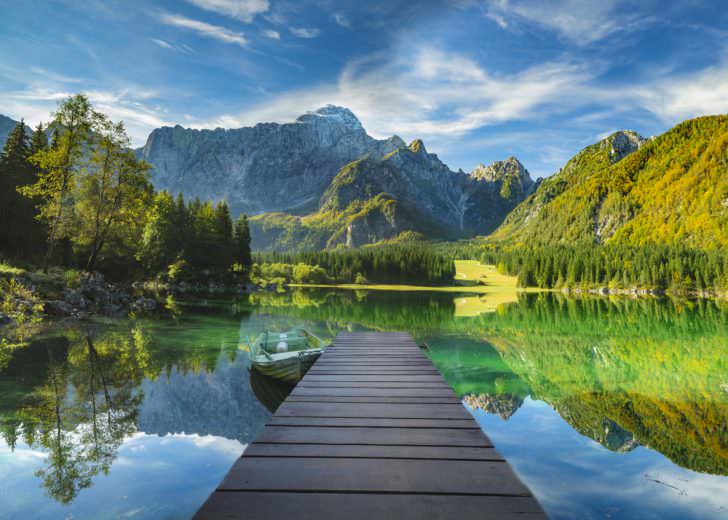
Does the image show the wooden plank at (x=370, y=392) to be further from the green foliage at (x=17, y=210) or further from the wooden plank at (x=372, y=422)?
the green foliage at (x=17, y=210)

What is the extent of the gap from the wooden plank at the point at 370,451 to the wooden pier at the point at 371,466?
1 centimetres

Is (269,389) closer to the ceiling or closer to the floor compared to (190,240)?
closer to the floor

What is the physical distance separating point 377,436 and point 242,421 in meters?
7.08

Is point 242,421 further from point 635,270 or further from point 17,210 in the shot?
point 635,270

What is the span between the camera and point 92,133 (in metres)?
38.8

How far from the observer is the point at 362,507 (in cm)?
427

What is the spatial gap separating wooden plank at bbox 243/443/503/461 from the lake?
107 inches

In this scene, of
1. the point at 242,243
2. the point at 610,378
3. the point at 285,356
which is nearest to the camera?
the point at 285,356

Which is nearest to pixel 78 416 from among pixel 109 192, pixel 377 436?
pixel 377 436

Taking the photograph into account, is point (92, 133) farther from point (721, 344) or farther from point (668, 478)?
point (721, 344)

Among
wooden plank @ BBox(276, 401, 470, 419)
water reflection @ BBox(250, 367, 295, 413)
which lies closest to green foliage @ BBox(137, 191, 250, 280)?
water reflection @ BBox(250, 367, 295, 413)

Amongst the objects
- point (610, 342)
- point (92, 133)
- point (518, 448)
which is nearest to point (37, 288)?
point (92, 133)

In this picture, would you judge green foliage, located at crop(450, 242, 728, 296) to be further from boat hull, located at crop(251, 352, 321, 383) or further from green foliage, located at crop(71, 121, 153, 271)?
boat hull, located at crop(251, 352, 321, 383)

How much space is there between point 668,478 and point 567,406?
493 cm
